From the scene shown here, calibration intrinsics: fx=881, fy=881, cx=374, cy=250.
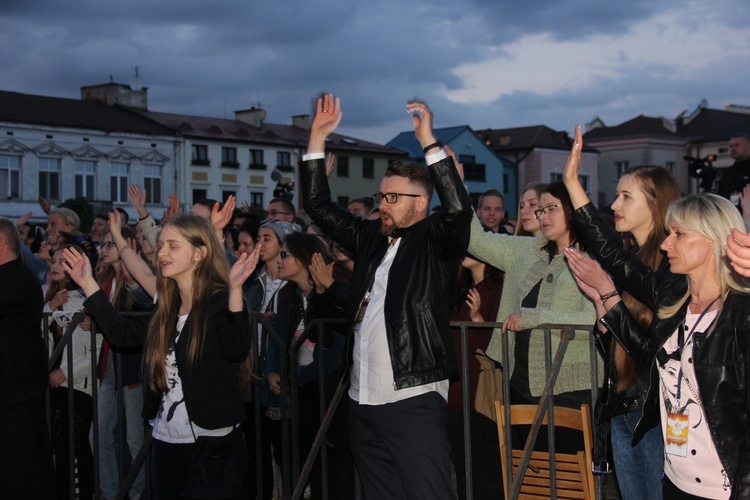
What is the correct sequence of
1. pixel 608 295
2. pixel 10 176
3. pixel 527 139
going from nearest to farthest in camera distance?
pixel 608 295 → pixel 10 176 → pixel 527 139

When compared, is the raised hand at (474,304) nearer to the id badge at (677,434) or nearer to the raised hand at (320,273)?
the raised hand at (320,273)

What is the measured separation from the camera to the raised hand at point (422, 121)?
4.57 m

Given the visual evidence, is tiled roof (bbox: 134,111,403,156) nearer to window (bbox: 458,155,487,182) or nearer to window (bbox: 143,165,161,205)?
window (bbox: 143,165,161,205)

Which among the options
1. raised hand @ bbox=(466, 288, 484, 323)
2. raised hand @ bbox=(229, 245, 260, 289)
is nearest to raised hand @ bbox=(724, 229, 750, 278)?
raised hand @ bbox=(229, 245, 260, 289)

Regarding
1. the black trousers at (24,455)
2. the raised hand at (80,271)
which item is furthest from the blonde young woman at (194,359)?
the black trousers at (24,455)

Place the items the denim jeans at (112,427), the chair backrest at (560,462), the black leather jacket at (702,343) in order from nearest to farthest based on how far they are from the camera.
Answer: the black leather jacket at (702,343), the chair backrest at (560,462), the denim jeans at (112,427)

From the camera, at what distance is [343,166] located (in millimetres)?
58844

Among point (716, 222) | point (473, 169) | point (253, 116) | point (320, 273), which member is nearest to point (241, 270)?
point (320, 273)

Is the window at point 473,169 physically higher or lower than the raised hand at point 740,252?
higher

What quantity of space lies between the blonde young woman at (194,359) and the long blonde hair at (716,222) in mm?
2195

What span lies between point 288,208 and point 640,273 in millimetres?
6052

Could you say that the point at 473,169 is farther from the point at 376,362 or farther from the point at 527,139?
the point at 376,362

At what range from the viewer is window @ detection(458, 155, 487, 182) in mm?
62750

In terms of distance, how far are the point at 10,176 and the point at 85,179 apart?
4.23m
